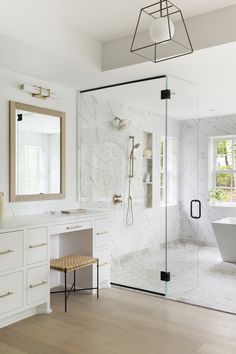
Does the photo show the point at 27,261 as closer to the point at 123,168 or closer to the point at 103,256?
the point at 103,256

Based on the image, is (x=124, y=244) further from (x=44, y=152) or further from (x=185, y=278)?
(x=44, y=152)

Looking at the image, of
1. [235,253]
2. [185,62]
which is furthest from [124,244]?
[185,62]

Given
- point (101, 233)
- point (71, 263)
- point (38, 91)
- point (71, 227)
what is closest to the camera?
point (71, 263)

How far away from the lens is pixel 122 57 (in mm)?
3506

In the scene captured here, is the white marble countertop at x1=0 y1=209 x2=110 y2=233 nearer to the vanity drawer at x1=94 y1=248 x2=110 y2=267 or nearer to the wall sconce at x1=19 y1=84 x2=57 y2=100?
the vanity drawer at x1=94 y1=248 x2=110 y2=267

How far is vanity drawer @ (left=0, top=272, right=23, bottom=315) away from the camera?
2.93 metres

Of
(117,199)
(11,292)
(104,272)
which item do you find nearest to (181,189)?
(117,199)

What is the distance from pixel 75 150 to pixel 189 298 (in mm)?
2194

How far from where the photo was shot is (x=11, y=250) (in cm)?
301

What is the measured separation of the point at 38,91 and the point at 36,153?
68 cm

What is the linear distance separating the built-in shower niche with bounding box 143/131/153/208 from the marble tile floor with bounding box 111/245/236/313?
0.71 metres

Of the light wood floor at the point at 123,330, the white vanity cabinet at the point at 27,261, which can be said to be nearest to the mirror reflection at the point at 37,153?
the white vanity cabinet at the point at 27,261

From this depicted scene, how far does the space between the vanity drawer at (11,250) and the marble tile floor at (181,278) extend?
61.0 inches

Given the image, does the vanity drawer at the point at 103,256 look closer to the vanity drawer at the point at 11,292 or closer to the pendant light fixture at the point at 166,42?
the vanity drawer at the point at 11,292
